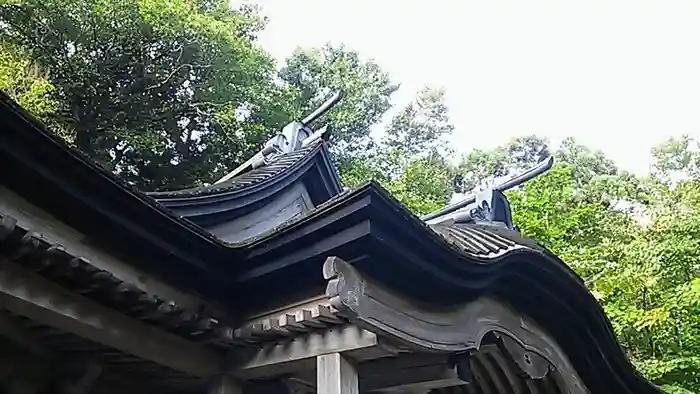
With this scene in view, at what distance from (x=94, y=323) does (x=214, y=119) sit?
46.1ft

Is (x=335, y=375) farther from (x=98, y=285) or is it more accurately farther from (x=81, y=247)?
(x=81, y=247)

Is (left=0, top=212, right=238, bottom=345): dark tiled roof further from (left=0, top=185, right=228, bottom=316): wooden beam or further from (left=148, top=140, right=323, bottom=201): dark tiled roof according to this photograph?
(left=148, top=140, right=323, bottom=201): dark tiled roof

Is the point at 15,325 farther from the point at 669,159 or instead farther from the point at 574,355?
the point at 669,159

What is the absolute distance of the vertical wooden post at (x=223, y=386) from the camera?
9.62 ft

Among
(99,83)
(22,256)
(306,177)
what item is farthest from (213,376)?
(99,83)

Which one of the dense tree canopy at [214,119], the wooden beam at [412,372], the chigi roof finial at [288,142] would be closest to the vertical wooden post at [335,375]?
the wooden beam at [412,372]

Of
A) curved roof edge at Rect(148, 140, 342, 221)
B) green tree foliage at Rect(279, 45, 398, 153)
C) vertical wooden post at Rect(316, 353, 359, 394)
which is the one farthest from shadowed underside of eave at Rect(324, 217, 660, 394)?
green tree foliage at Rect(279, 45, 398, 153)

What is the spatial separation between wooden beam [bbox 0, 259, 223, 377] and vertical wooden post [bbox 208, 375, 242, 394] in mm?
41

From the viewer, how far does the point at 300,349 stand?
272 centimetres

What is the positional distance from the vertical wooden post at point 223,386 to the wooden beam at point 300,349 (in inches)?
2.0

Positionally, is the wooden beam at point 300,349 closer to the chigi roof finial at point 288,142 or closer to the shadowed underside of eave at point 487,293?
the shadowed underside of eave at point 487,293

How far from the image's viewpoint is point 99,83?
15273mm

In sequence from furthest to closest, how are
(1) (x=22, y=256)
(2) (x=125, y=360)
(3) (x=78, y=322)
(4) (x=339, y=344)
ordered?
(2) (x=125, y=360) → (4) (x=339, y=344) → (3) (x=78, y=322) → (1) (x=22, y=256)

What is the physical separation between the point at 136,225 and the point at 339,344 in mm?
898
